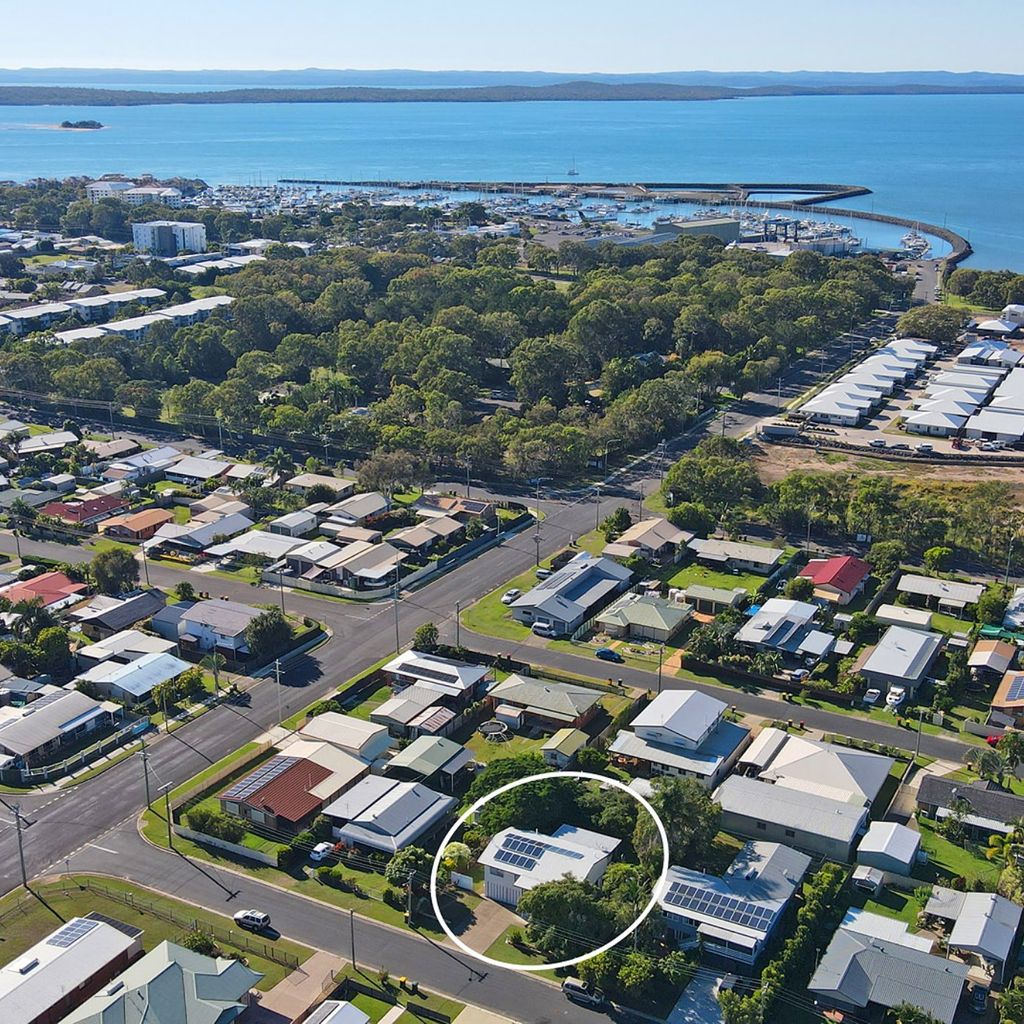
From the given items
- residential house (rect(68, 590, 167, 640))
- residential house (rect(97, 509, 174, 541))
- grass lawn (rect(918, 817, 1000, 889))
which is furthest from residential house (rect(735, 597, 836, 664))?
residential house (rect(97, 509, 174, 541))

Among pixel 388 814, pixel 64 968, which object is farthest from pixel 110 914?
pixel 388 814

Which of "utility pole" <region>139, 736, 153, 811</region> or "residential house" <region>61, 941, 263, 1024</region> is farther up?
"residential house" <region>61, 941, 263, 1024</region>

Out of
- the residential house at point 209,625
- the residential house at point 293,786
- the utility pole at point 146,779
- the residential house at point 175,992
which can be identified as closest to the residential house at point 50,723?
the utility pole at point 146,779

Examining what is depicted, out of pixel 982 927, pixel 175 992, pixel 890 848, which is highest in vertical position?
pixel 175 992

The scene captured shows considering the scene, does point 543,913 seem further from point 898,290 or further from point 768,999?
point 898,290

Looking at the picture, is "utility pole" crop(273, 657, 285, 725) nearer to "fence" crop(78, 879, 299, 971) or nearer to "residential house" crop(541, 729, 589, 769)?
"residential house" crop(541, 729, 589, 769)

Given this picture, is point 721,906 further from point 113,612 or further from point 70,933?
point 113,612
